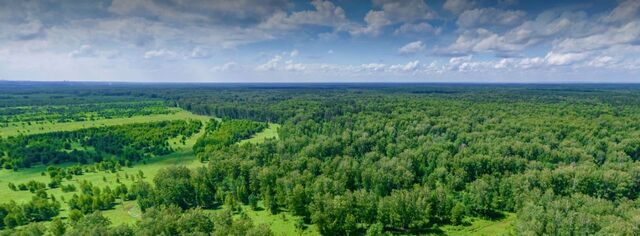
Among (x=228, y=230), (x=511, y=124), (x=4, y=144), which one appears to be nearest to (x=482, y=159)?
(x=511, y=124)

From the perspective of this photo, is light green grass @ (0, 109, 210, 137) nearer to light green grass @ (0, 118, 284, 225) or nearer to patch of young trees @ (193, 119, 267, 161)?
patch of young trees @ (193, 119, 267, 161)

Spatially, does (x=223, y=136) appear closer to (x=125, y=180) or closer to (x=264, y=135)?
(x=264, y=135)

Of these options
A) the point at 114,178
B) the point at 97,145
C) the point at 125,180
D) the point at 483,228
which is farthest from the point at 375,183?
the point at 97,145

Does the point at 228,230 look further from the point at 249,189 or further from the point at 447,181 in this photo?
the point at 447,181

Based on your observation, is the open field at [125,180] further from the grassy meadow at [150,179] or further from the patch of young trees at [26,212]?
the patch of young trees at [26,212]

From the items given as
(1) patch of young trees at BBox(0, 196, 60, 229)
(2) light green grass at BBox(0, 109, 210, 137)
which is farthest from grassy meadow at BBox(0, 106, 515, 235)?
(2) light green grass at BBox(0, 109, 210, 137)

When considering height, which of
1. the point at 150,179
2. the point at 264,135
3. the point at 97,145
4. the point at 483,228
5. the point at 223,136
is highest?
the point at 223,136

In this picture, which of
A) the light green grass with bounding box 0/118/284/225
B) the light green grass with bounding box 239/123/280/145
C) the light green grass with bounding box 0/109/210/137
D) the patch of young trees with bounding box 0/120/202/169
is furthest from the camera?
the light green grass with bounding box 0/109/210/137

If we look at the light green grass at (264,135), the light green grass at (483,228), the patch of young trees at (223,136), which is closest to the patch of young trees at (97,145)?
the patch of young trees at (223,136)
